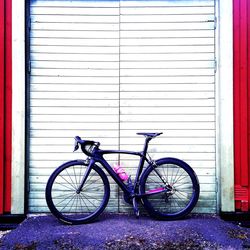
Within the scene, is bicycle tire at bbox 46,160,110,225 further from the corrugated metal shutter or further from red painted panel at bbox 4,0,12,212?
red painted panel at bbox 4,0,12,212

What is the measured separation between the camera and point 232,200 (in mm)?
5824

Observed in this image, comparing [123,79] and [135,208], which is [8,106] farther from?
[135,208]

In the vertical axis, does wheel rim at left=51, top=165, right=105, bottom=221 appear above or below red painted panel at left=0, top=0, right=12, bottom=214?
below

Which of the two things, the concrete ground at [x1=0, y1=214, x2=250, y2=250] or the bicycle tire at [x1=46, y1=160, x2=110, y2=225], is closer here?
the concrete ground at [x1=0, y1=214, x2=250, y2=250]

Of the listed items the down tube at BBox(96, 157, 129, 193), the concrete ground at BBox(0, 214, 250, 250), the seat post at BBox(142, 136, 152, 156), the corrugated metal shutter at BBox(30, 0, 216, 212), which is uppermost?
the corrugated metal shutter at BBox(30, 0, 216, 212)

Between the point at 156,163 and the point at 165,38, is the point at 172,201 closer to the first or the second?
Result: the point at 156,163

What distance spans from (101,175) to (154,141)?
39.8 inches

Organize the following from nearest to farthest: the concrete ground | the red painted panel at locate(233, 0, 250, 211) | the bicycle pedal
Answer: the concrete ground → the bicycle pedal → the red painted panel at locate(233, 0, 250, 211)

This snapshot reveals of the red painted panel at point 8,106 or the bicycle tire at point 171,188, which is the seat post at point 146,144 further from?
the red painted panel at point 8,106

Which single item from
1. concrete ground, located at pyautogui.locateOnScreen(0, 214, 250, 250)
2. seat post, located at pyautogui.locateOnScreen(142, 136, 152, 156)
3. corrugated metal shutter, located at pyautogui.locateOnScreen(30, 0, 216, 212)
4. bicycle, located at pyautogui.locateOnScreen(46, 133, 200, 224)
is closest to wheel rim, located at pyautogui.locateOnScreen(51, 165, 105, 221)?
bicycle, located at pyautogui.locateOnScreen(46, 133, 200, 224)

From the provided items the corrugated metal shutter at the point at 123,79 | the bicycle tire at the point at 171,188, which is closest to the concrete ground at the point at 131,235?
the bicycle tire at the point at 171,188

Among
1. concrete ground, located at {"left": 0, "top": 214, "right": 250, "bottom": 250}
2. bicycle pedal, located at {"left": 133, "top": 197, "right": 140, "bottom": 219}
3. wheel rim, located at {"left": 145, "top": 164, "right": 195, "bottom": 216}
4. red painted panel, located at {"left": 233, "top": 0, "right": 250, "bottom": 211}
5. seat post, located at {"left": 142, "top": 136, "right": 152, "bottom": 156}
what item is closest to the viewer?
concrete ground, located at {"left": 0, "top": 214, "right": 250, "bottom": 250}

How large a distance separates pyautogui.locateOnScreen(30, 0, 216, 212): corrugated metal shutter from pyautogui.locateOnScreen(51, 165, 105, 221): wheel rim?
25 cm

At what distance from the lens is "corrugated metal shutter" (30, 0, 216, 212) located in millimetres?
6070
